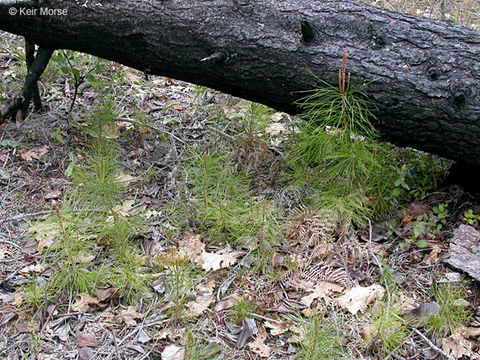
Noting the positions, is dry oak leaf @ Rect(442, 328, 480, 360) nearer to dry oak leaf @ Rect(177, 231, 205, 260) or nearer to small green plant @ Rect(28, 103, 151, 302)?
dry oak leaf @ Rect(177, 231, 205, 260)

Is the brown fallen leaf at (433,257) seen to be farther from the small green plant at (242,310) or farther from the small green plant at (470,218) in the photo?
the small green plant at (242,310)

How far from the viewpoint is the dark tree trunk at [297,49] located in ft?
9.60

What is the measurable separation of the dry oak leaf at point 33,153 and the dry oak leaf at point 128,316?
5.38 ft

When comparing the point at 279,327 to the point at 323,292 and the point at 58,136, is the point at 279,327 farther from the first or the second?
the point at 58,136

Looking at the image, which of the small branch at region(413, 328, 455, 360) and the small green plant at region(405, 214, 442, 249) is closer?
the small branch at region(413, 328, 455, 360)

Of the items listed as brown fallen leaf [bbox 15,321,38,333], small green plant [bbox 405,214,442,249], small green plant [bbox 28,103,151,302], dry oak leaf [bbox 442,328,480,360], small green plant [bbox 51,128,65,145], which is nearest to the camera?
dry oak leaf [bbox 442,328,480,360]

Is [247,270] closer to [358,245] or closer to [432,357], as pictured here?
[358,245]

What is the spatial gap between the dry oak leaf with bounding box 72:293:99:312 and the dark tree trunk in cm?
169

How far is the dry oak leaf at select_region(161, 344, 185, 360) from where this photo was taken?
2.28 meters

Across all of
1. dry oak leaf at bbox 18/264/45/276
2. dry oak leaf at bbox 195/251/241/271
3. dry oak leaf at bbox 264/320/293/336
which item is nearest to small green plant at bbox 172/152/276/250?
dry oak leaf at bbox 195/251/241/271

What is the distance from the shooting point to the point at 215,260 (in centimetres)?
281

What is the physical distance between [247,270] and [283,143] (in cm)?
128

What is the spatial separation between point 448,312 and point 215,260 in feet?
4.29

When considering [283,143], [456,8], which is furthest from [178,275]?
[456,8]
